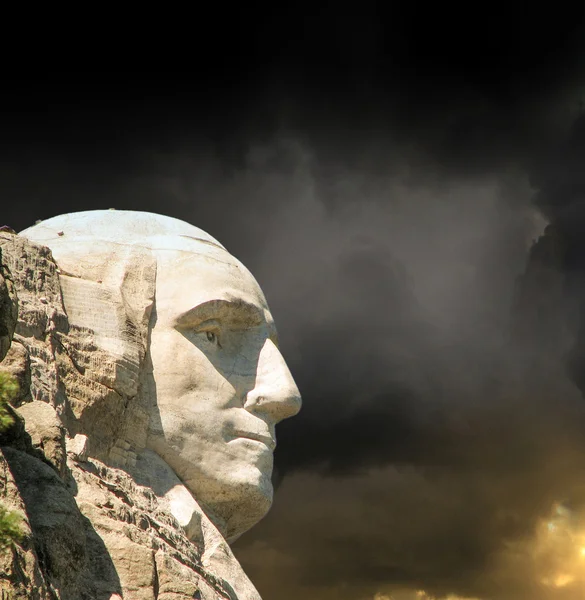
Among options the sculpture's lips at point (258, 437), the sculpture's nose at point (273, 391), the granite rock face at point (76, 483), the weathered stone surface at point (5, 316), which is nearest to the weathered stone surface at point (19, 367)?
the granite rock face at point (76, 483)

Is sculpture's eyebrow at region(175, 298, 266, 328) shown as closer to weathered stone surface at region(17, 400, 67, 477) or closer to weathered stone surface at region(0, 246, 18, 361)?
weathered stone surface at region(17, 400, 67, 477)

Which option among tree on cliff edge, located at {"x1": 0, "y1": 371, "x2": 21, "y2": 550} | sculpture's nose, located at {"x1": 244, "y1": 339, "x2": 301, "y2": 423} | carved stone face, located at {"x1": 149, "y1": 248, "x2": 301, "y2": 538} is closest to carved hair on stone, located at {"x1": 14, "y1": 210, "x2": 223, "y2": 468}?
carved stone face, located at {"x1": 149, "y1": 248, "x2": 301, "y2": 538}

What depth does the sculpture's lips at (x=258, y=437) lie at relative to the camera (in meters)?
12.0

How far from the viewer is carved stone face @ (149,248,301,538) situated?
457 inches

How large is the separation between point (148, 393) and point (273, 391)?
147 centimetres

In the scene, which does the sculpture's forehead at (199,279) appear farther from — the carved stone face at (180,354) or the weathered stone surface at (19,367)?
the weathered stone surface at (19,367)

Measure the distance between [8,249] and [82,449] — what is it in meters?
1.89

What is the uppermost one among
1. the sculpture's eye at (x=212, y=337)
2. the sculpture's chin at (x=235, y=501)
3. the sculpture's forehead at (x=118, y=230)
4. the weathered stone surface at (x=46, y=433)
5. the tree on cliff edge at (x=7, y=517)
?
the sculpture's forehead at (x=118, y=230)

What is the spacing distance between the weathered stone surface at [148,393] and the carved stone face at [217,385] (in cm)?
1

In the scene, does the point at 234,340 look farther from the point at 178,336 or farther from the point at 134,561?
the point at 134,561

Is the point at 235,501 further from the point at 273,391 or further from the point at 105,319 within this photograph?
the point at 105,319

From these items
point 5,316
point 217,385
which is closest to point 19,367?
point 5,316

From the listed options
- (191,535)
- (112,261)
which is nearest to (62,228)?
(112,261)

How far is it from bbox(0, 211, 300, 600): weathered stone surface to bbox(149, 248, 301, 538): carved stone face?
1cm
